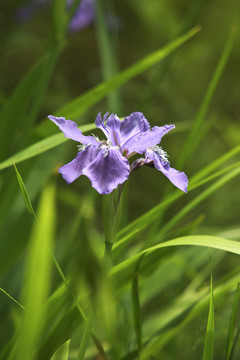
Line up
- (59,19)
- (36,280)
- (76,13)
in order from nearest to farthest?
(36,280), (59,19), (76,13)

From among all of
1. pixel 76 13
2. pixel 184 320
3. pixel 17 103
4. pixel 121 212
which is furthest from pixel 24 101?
pixel 76 13

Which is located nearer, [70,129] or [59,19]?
[70,129]

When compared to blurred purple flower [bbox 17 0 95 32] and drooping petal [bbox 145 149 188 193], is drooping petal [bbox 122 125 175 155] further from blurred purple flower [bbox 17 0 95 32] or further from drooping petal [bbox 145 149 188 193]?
blurred purple flower [bbox 17 0 95 32]

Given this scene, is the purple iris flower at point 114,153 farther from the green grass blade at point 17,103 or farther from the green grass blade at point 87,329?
the green grass blade at point 17,103

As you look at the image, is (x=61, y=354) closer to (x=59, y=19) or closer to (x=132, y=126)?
(x=132, y=126)

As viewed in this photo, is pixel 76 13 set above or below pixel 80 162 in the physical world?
above

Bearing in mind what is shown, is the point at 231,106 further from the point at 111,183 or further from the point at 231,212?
the point at 111,183

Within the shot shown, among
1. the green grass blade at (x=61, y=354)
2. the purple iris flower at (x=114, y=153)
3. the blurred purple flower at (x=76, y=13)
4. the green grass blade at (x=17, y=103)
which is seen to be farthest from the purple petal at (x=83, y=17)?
the green grass blade at (x=61, y=354)
